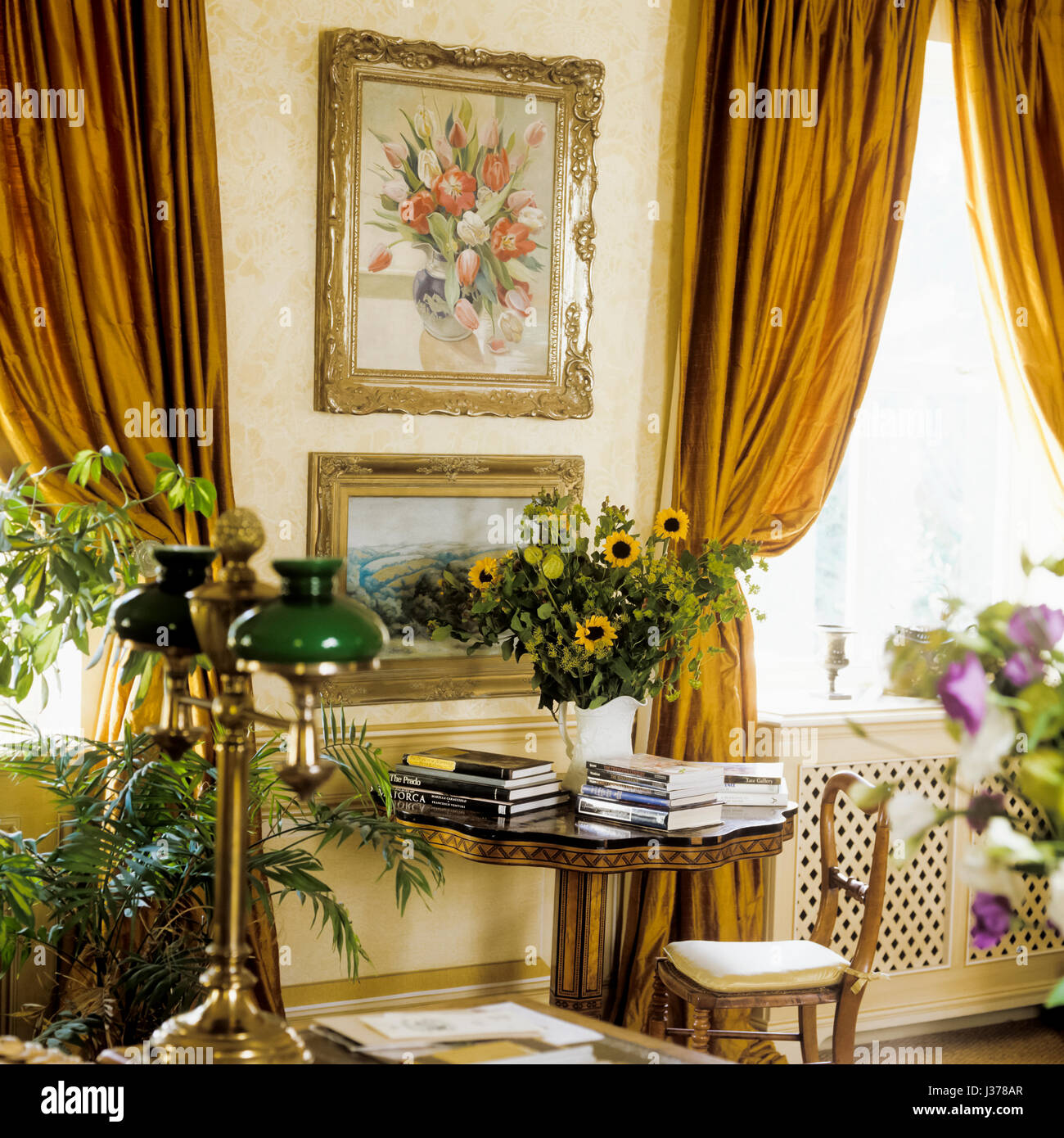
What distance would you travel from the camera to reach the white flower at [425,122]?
3680 millimetres

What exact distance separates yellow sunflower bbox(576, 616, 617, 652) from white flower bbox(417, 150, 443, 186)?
1337 millimetres

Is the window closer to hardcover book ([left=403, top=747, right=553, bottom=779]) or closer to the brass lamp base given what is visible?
hardcover book ([left=403, top=747, right=553, bottom=779])

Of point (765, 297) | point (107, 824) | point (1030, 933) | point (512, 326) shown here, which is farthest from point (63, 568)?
point (1030, 933)

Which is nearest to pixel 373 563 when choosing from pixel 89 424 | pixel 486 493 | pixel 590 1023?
pixel 486 493

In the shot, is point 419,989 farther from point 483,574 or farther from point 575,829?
point 483,574

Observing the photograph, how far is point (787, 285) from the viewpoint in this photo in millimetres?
4133

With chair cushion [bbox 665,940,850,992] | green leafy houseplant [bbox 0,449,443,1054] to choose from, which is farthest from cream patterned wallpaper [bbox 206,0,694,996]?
chair cushion [bbox 665,940,850,992]

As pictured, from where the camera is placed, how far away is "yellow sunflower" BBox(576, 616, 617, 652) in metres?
3.31

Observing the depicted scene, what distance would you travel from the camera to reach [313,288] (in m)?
3.61

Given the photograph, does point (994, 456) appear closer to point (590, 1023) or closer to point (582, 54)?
point (582, 54)

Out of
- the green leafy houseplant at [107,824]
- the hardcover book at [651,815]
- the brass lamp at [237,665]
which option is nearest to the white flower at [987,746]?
the brass lamp at [237,665]

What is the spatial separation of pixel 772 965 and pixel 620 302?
1951mm

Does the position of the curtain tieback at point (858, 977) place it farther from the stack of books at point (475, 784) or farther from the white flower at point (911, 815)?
the white flower at point (911, 815)

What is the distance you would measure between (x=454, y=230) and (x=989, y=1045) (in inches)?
121
